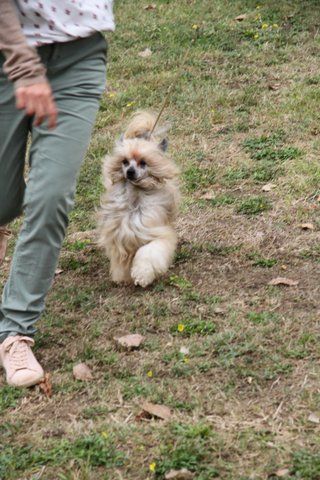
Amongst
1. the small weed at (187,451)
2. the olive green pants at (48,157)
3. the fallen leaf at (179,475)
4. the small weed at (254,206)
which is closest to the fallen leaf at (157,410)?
the small weed at (187,451)

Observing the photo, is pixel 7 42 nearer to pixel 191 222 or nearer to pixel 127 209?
pixel 127 209

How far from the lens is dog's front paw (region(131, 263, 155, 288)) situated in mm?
5117

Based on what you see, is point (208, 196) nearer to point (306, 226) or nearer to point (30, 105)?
point (306, 226)

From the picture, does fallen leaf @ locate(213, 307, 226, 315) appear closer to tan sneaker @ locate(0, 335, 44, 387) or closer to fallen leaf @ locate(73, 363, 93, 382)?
fallen leaf @ locate(73, 363, 93, 382)

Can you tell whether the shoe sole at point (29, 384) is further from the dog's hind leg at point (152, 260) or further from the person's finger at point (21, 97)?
the person's finger at point (21, 97)

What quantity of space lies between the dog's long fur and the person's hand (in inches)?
72.3

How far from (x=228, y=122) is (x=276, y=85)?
92 centimetres

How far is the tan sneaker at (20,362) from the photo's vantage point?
405cm

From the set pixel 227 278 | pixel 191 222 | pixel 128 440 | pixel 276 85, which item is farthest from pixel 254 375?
pixel 276 85

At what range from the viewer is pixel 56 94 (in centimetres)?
389

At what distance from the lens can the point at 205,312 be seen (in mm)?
4719

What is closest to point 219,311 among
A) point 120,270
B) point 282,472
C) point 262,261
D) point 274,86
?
point 262,261

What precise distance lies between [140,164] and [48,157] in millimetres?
1549

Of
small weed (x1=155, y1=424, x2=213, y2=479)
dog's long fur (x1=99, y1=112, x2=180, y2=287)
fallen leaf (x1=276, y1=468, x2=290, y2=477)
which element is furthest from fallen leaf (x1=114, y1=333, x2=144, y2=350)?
fallen leaf (x1=276, y1=468, x2=290, y2=477)
